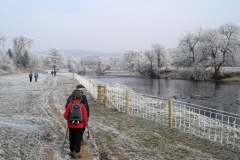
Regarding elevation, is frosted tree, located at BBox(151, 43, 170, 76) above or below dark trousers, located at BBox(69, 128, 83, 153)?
above

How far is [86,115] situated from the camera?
5.80 metres

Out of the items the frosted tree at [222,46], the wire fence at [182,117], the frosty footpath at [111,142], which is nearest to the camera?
the frosty footpath at [111,142]

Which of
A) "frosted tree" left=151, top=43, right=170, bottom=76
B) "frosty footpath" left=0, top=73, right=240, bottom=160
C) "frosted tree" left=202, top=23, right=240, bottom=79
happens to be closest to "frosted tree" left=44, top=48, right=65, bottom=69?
"frosted tree" left=151, top=43, right=170, bottom=76

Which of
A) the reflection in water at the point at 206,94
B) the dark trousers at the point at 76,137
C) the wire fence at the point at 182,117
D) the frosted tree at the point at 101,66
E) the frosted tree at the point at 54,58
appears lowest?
the reflection in water at the point at 206,94

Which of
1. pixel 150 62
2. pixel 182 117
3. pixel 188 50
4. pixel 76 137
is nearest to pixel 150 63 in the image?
pixel 150 62

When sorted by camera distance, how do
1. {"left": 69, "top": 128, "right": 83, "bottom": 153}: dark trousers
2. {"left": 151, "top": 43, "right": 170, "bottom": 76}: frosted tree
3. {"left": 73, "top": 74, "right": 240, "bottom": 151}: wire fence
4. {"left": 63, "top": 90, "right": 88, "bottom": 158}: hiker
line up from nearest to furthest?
1. {"left": 63, "top": 90, "right": 88, "bottom": 158}: hiker
2. {"left": 69, "top": 128, "right": 83, "bottom": 153}: dark trousers
3. {"left": 73, "top": 74, "right": 240, "bottom": 151}: wire fence
4. {"left": 151, "top": 43, "right": 170, "bottom": 76}: frosted tree

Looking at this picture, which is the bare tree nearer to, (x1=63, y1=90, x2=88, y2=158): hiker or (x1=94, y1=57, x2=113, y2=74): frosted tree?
(x1=94, y1=57, x2=113, y2=74): frosted tree

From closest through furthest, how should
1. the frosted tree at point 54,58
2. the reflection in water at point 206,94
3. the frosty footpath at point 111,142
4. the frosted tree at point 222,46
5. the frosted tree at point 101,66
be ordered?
the frosty footpath at point 111,142 → the reflection in water at point 206,94 → the frosted tree at point 222,46 → the frosted tree at point 54,58 → the frosted tree at point 101,66

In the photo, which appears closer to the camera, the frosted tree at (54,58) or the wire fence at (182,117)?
the wire fence at (182,117)

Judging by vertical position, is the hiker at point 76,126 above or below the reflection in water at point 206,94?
above

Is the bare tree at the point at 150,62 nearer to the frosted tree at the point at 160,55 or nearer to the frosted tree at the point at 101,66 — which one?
the frosted tree at the point at 160,55

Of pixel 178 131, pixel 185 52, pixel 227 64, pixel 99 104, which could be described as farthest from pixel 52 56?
pixel 178 131

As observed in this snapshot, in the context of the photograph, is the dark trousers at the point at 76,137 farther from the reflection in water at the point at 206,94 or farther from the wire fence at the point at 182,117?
the reflection in water at the point at 206,94

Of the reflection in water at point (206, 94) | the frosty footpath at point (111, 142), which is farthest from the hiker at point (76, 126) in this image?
the reflection in water at point (206, 94)
